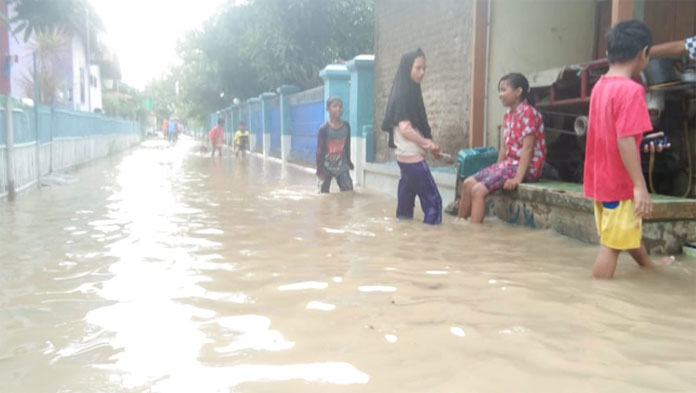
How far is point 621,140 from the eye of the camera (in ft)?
10.6

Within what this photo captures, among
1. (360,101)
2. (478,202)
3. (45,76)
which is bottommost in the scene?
(478,202)

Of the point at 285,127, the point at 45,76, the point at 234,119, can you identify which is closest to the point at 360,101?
the point at 285,127

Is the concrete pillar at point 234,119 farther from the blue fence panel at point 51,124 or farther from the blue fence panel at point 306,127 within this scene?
the blue fence panel at point 306,127

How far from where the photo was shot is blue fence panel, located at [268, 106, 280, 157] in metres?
20.9

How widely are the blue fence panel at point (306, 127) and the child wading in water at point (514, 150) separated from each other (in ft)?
30.9

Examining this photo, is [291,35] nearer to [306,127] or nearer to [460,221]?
[306,127]

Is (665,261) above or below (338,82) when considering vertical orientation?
below

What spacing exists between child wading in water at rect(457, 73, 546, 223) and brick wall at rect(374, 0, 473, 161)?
8.56 feet

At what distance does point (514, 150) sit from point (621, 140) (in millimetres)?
2364

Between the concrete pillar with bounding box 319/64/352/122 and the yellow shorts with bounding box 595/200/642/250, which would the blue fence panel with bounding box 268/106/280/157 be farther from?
the yellow shorts with bounding box 595/200/642/250

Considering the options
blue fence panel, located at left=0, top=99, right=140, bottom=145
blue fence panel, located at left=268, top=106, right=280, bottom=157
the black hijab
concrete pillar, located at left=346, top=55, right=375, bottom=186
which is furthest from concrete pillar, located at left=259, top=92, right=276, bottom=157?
the black hijab

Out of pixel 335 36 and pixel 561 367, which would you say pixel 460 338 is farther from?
pixel 335 36

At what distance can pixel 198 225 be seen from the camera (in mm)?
6000

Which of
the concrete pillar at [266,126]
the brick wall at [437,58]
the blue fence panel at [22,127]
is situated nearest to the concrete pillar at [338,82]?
the brick wall at [437,58]
